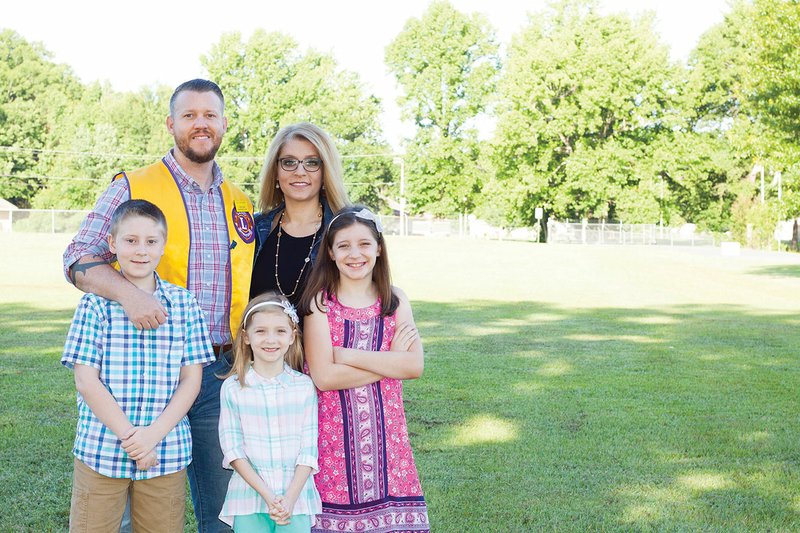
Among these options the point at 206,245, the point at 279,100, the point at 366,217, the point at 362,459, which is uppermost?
the point at 279,100

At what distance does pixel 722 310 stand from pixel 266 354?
566 inches

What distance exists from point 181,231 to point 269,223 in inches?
17.8

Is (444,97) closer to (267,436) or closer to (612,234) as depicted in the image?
(612,234)

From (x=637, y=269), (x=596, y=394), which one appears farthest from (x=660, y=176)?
(x=596, y=394)

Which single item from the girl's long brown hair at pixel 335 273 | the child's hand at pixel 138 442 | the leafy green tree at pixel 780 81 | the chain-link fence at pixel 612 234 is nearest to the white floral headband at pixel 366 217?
the girl's long brown hair at pixel 335 273

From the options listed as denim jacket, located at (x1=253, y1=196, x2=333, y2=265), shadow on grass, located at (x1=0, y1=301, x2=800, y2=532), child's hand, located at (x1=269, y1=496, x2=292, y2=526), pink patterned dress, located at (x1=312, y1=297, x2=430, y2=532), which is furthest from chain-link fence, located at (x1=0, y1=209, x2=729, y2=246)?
child's hand, located at (x1=269, y1=496, x2=292, y2=526)

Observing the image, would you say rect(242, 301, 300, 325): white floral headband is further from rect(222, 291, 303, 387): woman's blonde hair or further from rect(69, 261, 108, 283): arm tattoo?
rect(69, 261, 108, 283): arm tattoo

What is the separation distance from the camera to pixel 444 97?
56.8m

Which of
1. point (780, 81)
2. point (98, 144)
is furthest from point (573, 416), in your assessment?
point (98, 144)

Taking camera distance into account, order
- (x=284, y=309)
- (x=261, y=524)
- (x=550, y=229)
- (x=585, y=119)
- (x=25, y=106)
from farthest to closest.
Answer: (x=25, y=106) → (x=550, y=229) → (x=585, y=119) → (x=284, y=309) → (x=261, y=524)

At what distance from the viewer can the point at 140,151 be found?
6644 centimetres

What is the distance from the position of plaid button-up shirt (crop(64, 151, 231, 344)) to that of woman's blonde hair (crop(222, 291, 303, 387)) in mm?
180

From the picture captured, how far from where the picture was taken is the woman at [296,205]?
11.8 feet

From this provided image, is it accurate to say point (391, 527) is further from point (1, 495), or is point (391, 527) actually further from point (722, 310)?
point (722, 310)
